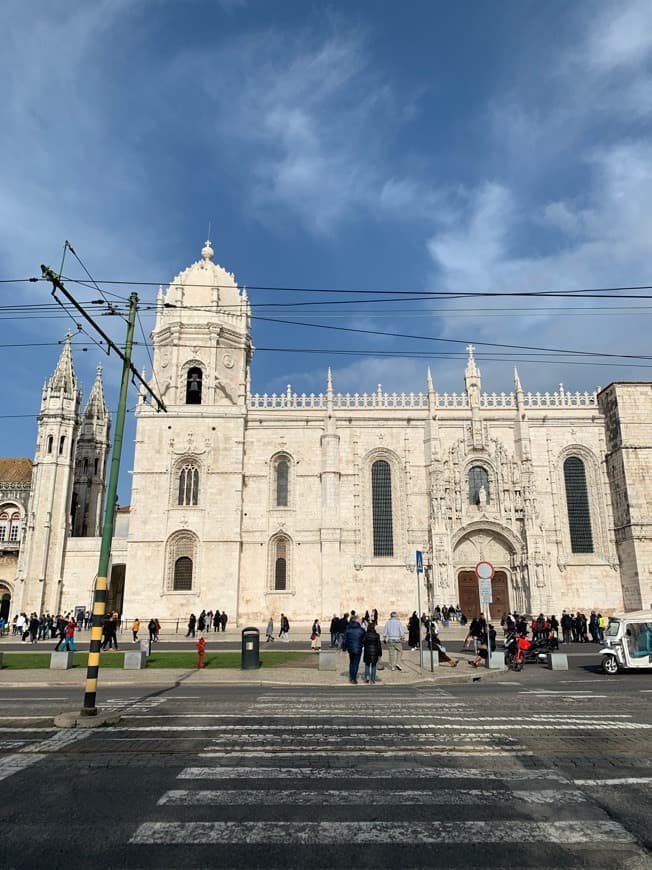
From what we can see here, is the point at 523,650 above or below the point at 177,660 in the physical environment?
above

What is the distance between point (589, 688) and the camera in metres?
14.3

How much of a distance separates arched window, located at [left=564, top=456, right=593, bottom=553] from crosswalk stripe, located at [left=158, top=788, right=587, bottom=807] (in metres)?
35.3

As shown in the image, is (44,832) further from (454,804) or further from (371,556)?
(371,556)

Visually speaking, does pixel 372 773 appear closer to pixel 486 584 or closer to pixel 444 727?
pixel 444 727

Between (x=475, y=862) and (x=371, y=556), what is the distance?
33.9 meters

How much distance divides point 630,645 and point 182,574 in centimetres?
2630

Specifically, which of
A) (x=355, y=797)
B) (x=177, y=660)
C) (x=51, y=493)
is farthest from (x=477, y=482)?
(x=355, y=797)

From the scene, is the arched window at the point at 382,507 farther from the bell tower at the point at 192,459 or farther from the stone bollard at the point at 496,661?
the stone bollard at the point at 496,661

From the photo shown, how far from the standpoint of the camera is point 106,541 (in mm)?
11438

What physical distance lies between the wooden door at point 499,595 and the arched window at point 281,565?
12.9 metres

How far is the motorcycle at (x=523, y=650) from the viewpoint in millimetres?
18688

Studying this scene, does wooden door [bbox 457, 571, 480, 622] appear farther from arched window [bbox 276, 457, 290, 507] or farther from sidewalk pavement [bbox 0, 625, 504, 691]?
sidewalk pavement [bbox 0, 625, 504, 691]

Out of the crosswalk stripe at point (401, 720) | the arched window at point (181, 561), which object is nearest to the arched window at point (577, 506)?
the arched window at point (181, 561)

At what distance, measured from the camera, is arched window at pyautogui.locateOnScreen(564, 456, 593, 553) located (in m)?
38.3
